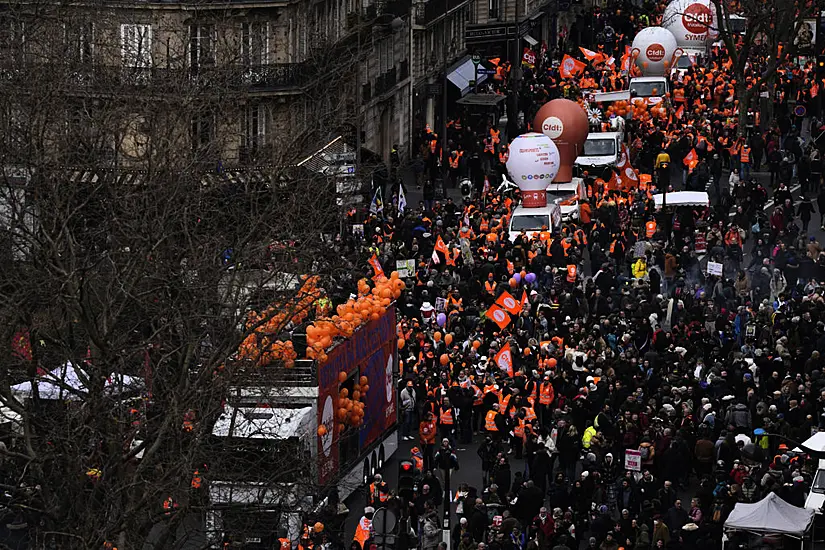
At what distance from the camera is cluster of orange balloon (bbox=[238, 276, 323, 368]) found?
105 ft

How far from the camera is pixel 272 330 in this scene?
115 ft

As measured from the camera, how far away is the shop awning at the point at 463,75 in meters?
78.5

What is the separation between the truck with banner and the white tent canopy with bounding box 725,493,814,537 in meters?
5.57

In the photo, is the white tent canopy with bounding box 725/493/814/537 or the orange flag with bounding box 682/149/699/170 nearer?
the white tent canopy with bounding box 725/493/814/537

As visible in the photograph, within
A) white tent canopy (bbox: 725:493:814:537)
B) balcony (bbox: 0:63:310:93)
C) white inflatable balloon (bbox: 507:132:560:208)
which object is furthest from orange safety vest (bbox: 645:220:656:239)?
white tent canopy (bbox: 725:493:814:537)

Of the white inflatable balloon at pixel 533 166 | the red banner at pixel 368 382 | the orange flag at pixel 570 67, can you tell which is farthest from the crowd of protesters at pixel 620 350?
the orange flag at pixel 570 67

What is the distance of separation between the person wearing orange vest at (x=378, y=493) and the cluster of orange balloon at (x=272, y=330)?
7.34ft

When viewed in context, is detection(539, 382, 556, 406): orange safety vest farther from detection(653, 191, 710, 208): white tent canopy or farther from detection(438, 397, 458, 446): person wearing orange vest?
detection(653, 191, 710, 208): white tent canopy

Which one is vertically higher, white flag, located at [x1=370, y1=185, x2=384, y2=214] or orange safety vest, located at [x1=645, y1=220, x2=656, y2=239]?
white flag, located at [x1=370, y1=185, x2=384, y2=214]

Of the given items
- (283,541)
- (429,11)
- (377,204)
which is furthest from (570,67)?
(283,541)

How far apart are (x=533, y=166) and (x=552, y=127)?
16.2ft

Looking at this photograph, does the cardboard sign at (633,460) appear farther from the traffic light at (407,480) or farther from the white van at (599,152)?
the white van at (599,152)

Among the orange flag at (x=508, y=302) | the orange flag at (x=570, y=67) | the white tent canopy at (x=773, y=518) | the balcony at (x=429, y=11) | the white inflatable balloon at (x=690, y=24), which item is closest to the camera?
the white tent canopy at (x=773, y=518)

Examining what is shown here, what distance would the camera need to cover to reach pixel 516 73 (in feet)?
250
